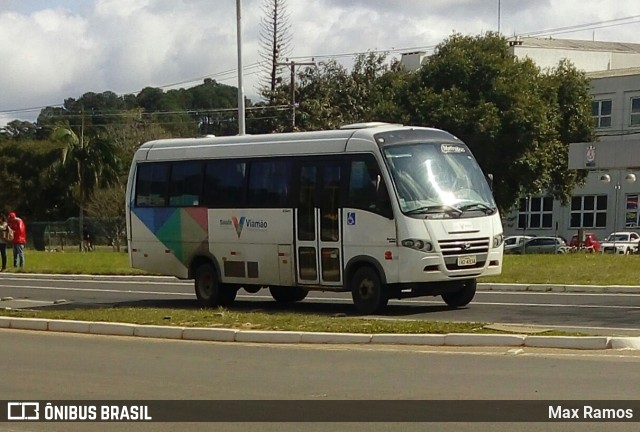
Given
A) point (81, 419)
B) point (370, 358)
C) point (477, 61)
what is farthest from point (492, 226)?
point (477, 61)

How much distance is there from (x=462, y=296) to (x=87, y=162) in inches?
1648

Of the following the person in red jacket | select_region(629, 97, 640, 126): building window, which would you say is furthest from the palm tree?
select_region(629, 97, 640, 126): building window

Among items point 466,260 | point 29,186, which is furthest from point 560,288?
point 29,186

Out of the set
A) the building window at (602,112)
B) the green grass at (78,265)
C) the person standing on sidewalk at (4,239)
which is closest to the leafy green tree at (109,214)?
the green grass at (78,265)

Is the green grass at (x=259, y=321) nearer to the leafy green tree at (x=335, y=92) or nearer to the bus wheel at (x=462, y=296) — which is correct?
the bus wheel at (x=462, y=296)

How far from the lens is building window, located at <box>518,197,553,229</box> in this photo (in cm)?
6662

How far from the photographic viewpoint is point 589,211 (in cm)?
6469

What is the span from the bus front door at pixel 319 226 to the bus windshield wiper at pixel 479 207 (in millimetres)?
2215

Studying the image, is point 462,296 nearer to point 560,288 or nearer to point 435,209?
point 435,209

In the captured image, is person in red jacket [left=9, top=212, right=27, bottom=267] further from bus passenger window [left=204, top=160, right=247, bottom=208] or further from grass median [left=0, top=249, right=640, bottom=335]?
bus passenger window [left=204, top=160, right=247, bottom=208]

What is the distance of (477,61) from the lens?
47.5 m

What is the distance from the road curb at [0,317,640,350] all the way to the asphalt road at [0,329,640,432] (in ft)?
1.04

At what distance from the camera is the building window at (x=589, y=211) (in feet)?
210
